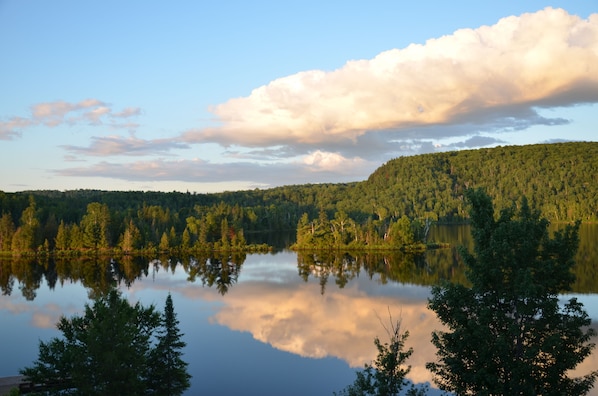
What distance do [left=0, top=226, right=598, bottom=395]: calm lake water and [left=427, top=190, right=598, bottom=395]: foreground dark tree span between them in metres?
11.6

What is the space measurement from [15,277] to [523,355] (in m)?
66.4

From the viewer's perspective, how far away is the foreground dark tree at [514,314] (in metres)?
15.1

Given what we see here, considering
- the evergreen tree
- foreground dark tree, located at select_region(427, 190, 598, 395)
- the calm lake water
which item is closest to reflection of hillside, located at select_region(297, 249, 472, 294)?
the calm lake water

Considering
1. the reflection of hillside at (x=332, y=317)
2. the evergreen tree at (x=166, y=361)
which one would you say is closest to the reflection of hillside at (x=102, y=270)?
the reflection of hillside at (x=332, y=317)

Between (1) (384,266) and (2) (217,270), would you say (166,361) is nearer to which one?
(2) (217,270)

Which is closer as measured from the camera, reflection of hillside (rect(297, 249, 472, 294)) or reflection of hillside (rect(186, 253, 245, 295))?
reflection of hillside (rect(297, 249, 472, 294))

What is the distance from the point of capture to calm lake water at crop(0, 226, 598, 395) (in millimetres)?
29109

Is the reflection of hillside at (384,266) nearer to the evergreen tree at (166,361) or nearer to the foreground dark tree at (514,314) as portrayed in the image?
the evergreen tree at (166,361)

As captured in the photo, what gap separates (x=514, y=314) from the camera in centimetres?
1625

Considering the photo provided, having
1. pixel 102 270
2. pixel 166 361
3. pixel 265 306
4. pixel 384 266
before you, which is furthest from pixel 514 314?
pixel 102 270

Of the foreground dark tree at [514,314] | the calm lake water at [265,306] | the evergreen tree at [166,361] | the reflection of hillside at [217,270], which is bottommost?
the reflection of hillside at [217,270]

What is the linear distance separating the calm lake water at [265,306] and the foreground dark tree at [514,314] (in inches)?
456

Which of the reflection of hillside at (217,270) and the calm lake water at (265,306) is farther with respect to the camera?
the reflection of hillside at (217,270)

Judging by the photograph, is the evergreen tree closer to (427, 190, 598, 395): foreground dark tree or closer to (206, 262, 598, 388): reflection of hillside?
(206, 262, 598, 388): reflection of hillside
